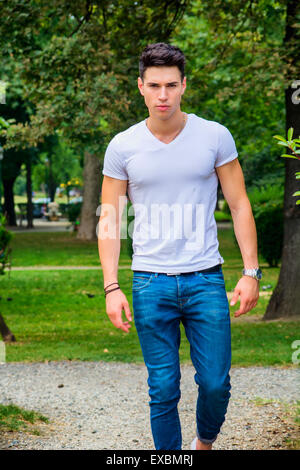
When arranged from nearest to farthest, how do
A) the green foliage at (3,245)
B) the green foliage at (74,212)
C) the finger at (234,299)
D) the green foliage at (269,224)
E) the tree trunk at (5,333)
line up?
the finger at (234,299) → the tree trunk at (5,333) → the green foliage at (3,245) → the green foliage at (269,224) → the green foliage at (74,212)

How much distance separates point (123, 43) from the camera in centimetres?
1230

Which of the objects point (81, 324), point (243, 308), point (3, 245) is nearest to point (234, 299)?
point (243, 308)

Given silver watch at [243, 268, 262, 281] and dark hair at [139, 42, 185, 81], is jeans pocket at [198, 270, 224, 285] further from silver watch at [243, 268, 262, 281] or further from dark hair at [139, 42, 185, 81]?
dark hair at [139, 42, 185, 81]

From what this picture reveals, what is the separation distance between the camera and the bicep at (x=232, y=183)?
3.91 m

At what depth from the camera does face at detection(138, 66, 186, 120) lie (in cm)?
382

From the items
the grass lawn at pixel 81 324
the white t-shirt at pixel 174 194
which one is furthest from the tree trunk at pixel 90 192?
the white t-shirt at pixel 174 194

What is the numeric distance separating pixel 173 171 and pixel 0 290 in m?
13.9

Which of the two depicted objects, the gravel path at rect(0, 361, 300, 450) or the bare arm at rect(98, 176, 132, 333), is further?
the gravel path at rect(0, 361, 300, 450)

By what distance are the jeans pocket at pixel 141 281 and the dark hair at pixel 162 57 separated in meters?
1.00

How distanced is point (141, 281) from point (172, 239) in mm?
260

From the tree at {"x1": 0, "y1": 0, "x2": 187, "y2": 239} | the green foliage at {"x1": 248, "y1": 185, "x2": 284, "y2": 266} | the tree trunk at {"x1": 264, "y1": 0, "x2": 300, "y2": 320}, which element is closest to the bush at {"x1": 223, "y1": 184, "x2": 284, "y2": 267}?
the green foliage at {"x1": 248, "y1": 185, "x2": 284, "y2": 266}

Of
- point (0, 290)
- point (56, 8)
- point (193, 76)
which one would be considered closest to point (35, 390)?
point (56, 8)

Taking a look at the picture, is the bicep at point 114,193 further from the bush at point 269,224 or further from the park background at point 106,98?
the bush at point 269,224

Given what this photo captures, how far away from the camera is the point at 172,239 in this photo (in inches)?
150
